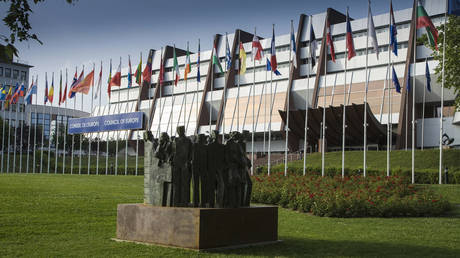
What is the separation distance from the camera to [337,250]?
9.88m

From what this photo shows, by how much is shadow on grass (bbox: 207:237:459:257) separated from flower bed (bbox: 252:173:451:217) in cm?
567

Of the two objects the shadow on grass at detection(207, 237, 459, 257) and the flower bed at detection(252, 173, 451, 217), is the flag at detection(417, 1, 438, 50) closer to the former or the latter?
the flower bed at detection(252, 173, 451, 217)

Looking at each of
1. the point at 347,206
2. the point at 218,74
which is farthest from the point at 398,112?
the point at 347,206

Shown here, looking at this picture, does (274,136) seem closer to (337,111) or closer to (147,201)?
(337,111)

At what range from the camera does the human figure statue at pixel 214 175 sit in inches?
403

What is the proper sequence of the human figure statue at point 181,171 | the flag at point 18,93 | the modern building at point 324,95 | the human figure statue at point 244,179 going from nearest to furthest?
the human figure statue at point 181,171
the human figure statue at point 244,179
the flag at point 18,93
the modern building at point 324,95

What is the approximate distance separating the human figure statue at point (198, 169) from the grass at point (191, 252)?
1362mm

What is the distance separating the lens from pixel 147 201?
10500 mm

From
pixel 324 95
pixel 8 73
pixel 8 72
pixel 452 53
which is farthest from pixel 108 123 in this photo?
pixel 8 72

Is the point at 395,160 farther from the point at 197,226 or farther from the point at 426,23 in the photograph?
the point at 197,226

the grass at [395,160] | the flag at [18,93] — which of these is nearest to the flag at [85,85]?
the flag at [18,93]

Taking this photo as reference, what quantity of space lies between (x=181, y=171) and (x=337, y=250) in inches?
139

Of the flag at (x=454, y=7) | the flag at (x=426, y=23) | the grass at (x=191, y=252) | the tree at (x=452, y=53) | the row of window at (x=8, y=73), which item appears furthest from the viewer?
the row of window at (x=8, y=73)

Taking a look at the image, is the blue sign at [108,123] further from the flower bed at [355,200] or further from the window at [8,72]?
the window at [8,72]
